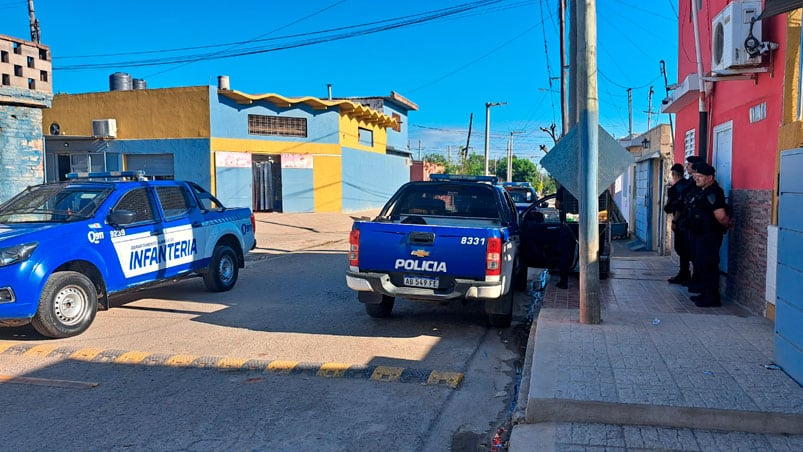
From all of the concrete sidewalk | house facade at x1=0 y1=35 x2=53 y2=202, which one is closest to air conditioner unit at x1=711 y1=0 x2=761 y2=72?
the concrete sidewalk

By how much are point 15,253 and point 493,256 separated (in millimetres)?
4922

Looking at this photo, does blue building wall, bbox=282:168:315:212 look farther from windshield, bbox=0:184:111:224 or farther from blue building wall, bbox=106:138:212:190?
windshield, bbox=0:184:111:224

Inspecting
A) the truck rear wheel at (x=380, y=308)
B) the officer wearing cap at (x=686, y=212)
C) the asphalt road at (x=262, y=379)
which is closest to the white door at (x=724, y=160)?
the officer wearing cap at (x=686, y=212)

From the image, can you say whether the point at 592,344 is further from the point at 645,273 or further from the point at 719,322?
the point at 645,273

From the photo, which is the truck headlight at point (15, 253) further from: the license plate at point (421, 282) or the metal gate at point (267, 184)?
the metal gate at point (267, 184)

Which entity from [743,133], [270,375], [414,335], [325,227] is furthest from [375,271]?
[325,227]

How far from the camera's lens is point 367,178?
3145cm

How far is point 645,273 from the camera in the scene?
9.96m

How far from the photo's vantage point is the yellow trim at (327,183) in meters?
27.8

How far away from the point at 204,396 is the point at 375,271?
2.47 meters

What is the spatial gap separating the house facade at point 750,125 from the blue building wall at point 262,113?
19811 millimetres

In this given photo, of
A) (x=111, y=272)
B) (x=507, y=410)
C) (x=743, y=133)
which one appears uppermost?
(x=743, y=133)

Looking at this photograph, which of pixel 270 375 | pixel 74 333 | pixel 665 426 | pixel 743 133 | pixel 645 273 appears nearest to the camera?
pixel 665 426

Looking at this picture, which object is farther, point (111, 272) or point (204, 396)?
point (111, 272)
